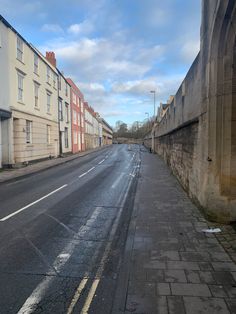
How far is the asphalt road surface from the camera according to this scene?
3.92 meters

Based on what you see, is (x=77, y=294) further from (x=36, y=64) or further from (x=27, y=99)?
(x=36, y=64)

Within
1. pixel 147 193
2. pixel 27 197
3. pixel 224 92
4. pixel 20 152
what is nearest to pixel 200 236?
pixel 224 92

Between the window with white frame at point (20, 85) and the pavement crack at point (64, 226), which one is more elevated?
the window with white frame at point (20, 85)

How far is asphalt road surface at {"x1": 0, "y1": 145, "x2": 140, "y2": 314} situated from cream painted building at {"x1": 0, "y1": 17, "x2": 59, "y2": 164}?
471 inches

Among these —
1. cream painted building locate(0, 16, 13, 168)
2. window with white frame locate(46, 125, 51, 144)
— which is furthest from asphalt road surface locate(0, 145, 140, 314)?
window with white frame locate(46, 125, 51, 144)

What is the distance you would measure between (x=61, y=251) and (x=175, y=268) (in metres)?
2.03

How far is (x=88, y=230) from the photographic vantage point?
23.4ft

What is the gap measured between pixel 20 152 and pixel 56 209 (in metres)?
14.9

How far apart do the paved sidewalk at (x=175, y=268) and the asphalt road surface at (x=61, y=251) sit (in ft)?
0.86

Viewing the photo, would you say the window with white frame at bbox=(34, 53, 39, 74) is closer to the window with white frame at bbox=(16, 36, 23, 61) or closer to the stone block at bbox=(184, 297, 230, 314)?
the window with white frame at bbox=(16, 36, 23, 61)

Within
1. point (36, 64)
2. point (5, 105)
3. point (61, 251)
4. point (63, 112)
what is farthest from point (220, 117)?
point (63, 112)

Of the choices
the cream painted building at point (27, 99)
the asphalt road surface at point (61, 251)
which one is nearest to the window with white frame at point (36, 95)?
the cream painted building at point (27, 99)

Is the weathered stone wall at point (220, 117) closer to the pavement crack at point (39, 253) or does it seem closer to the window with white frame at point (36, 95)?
the pavement crack at point (39, 253)

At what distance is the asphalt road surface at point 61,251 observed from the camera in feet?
12.8
